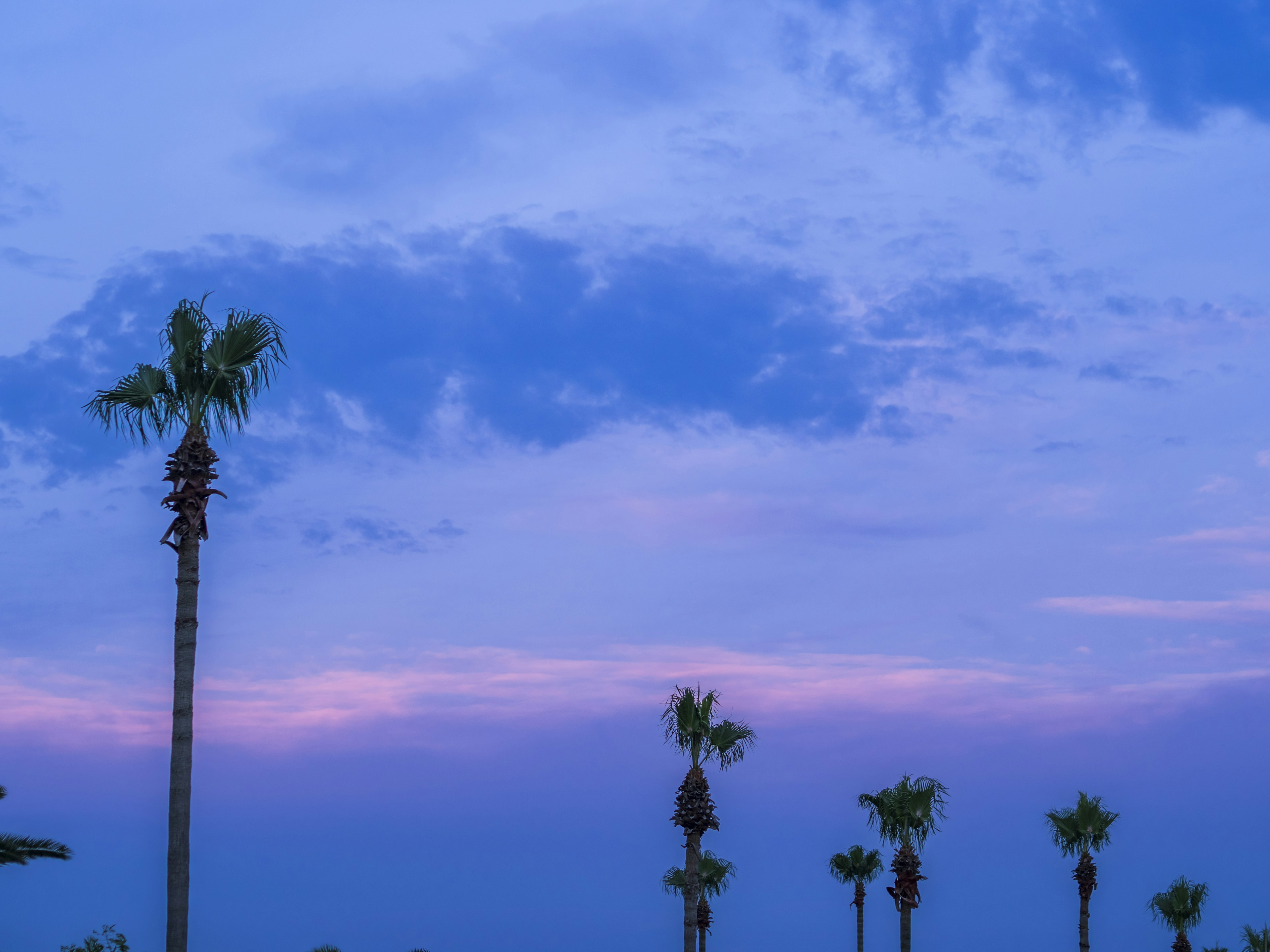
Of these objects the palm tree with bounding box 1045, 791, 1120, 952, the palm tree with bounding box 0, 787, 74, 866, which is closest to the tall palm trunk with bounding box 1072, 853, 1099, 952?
the palm tree with bounding box 1045, 791, 1120, 952

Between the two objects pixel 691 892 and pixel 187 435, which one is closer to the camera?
pixel 187 435

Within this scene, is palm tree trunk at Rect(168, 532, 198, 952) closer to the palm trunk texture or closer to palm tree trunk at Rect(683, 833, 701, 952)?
the palm trunk texture

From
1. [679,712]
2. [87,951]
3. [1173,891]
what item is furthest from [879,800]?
[87,951]

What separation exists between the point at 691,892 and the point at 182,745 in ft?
84.8

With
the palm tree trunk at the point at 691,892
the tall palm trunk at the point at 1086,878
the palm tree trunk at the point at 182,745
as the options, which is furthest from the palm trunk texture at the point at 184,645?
the tall palm trunk at the point at 1086,878

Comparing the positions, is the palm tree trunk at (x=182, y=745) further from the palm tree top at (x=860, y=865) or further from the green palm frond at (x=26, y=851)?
the palm tree top at (x=860, y=865)

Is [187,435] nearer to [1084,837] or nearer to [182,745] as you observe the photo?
[182,745]

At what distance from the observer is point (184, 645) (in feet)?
82.8

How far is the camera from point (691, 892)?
150ft

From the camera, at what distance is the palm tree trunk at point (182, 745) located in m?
23.8

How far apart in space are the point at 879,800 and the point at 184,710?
112ft

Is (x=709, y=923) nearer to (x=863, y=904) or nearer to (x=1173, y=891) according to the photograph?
(x=863, y=904)

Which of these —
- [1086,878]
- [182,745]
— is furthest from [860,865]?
[182,745]

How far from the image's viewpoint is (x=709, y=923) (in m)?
74.8
